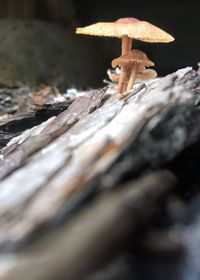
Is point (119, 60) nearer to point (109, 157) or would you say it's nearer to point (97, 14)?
point (109, 157)

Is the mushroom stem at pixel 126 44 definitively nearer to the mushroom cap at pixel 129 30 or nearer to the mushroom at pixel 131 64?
the mushroom at pixel 131 64

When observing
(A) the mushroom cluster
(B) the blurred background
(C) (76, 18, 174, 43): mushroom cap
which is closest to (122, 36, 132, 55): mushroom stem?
(A) the mushroom cluster

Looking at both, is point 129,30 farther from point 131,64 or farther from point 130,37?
point 131,64

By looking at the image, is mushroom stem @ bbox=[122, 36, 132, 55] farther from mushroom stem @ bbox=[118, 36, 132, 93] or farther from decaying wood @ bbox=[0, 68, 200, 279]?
decaying wood @ bbox=[0, 68, 200, 279]

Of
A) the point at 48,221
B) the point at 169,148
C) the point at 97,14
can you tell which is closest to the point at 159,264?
the point at 48,221

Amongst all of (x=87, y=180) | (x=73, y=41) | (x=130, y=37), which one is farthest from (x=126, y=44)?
(x=73, y=41)

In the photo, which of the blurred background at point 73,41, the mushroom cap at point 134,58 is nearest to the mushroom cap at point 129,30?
the mushroom cap at point 134,58

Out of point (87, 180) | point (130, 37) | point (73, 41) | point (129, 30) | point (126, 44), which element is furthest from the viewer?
point (73, 41)
